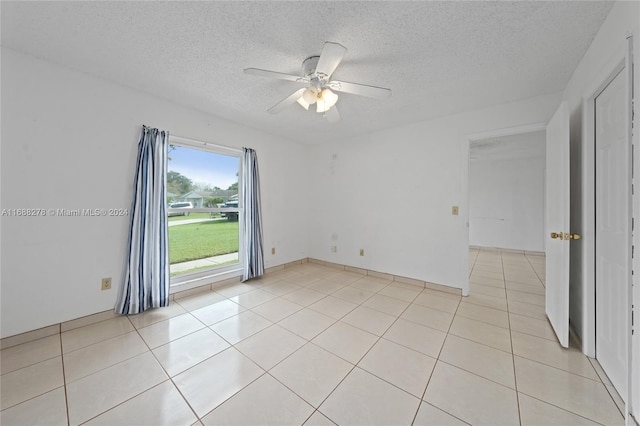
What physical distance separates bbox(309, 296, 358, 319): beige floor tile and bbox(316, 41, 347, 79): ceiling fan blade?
230 cm

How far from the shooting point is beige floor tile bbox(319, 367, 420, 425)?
1260 millimetres

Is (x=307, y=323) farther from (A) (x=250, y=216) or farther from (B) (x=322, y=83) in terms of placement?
(B) (x=322, y=83)

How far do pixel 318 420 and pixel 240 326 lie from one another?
1.25 meters

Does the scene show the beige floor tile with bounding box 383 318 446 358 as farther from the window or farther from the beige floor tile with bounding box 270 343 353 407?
the window

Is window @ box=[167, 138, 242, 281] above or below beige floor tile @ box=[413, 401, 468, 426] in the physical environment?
above

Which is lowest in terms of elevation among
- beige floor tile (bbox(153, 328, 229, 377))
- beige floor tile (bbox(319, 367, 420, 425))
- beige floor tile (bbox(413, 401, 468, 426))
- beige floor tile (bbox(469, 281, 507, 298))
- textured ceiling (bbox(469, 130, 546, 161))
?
beige floor tile (bbox(413, 401, 468, 426))

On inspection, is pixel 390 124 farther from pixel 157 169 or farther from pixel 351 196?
pixel 157 169

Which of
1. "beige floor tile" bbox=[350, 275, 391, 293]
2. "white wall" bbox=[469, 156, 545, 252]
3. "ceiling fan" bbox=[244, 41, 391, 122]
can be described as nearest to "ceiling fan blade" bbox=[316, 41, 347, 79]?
"ceiling fan" bbox=[244, 41, 391, 122]

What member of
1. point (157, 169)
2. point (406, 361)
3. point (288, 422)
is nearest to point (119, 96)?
point (157, 169)

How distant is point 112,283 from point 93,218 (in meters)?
0.69

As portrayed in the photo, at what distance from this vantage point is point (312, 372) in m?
1.62

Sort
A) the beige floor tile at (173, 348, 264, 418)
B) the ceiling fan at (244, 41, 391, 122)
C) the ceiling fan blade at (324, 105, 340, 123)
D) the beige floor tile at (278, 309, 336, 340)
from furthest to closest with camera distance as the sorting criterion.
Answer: the ceiling fan blade at (324, 105, 340, 123) < the beige floor tile at (278, 309, 336, 340) < the ceiling fan at (244, 41, 391, 122) < the beige floor tile at (173, 348, 264, 418)

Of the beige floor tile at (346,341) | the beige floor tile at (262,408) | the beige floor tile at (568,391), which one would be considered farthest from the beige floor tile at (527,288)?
the beige floor tile at (262,408)

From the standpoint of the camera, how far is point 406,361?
5.69 feet
